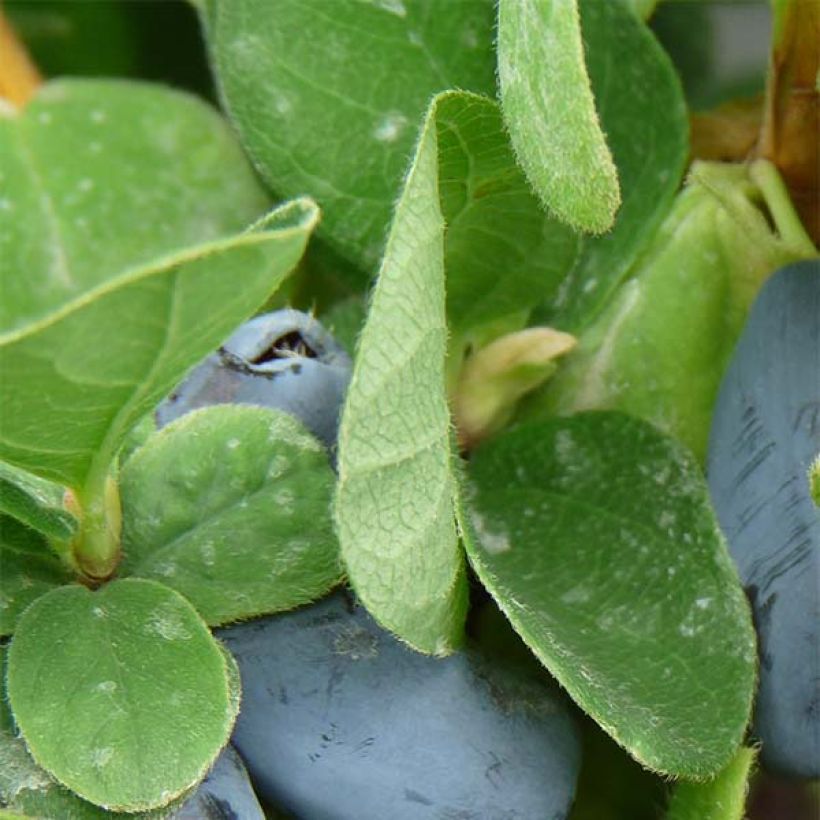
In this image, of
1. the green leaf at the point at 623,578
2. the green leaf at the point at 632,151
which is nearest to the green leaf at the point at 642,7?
the green leaf at the point at 632,151

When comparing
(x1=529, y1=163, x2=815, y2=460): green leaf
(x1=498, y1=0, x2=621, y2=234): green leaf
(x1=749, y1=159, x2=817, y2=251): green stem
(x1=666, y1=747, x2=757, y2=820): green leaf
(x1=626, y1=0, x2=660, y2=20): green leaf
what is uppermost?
(x1=498, y1=0, x2=621, y2=234): green leaf

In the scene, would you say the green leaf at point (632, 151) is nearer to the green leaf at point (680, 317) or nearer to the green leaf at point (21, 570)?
the green leaf at point (680, 317)

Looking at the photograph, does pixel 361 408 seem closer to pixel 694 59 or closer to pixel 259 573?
pixel 259 573

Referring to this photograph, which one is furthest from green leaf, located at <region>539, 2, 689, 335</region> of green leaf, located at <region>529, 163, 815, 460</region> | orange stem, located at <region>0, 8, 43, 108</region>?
orange stem, located at <region>0, 8, 43, 108</region>

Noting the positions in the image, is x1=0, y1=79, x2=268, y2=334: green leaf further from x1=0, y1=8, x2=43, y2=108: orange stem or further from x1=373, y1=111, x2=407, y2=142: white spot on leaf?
x1=373, y1=111, x2=407, y2=142: white spot on leaf

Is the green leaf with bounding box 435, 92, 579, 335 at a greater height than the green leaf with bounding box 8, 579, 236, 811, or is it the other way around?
the green leaf with bounding box 435, 92, 579, 335

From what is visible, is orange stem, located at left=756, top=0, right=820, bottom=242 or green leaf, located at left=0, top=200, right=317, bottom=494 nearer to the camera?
green leaf, located at left=0, top=200, right=317, bottom=494

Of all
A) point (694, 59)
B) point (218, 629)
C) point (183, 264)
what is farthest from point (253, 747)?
point (694, 59)

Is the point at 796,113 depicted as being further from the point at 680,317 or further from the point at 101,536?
the point at 101,536
